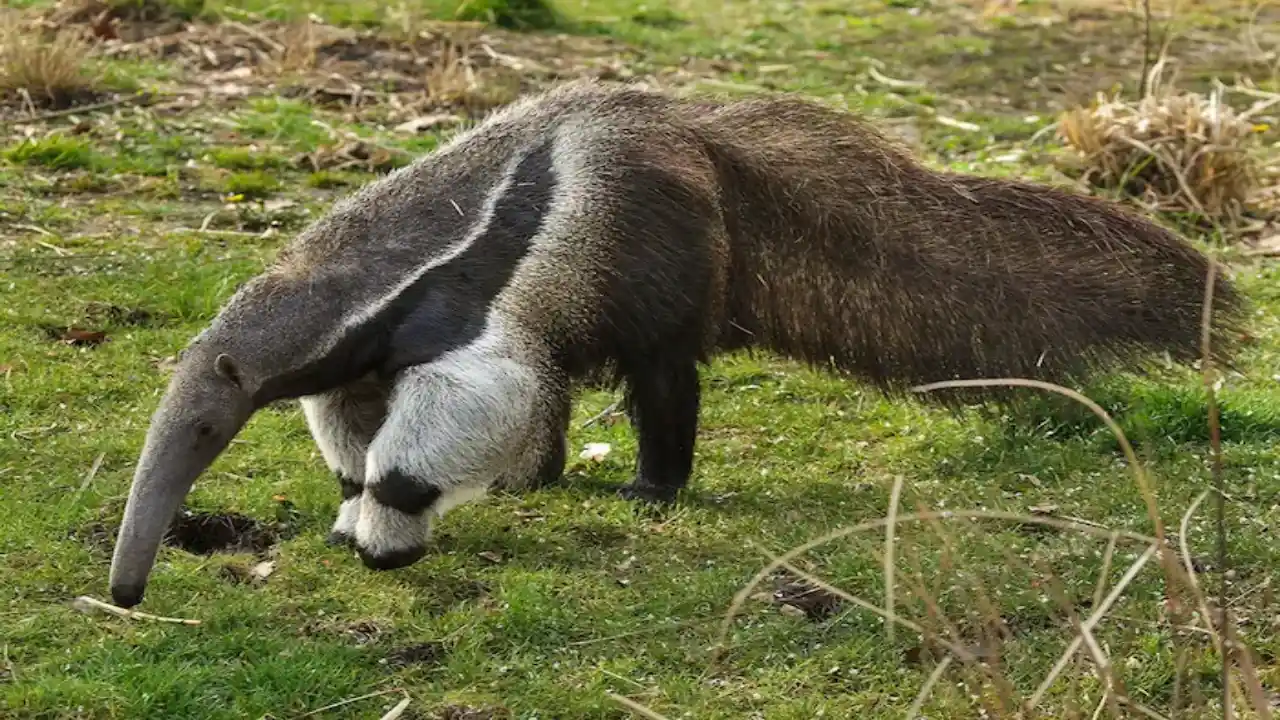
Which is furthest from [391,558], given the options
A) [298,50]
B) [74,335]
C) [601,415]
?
[298,50]

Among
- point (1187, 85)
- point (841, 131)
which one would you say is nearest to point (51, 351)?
point (841, 131)

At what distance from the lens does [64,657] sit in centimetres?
419

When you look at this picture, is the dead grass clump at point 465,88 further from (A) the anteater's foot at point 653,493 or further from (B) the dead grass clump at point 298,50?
(A) the anteater's foot at point 653,493

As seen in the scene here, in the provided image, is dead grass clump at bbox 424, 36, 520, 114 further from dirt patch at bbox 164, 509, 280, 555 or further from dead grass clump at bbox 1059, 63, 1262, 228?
dirt patch at bbox 164, 509, 280, 555

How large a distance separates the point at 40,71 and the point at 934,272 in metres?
6.64

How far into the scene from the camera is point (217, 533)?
5137 mm

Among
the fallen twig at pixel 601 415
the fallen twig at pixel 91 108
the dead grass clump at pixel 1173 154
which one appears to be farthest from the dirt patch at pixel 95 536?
the dead grass clump at pixel 1173 154

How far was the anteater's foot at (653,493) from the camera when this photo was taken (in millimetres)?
5402

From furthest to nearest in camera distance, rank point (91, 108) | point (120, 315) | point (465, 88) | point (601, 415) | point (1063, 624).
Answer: point (465, 88) < point (91, 108) < point (120, 315) < point (601, 415) < point (1063, 624)

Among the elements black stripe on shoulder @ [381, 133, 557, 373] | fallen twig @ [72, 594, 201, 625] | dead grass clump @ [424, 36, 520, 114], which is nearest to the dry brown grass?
black stripe on shoulder @ [381, 133, 557, 373]

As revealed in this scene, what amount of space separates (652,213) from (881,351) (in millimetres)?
984

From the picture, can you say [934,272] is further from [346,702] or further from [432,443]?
[346,702]

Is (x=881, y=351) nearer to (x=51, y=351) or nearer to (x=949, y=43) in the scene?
(x=51, y=351)

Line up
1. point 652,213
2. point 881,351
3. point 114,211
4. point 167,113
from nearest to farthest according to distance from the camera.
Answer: point 652,213 < point 881,351 < point 114,211 < point 167,113
